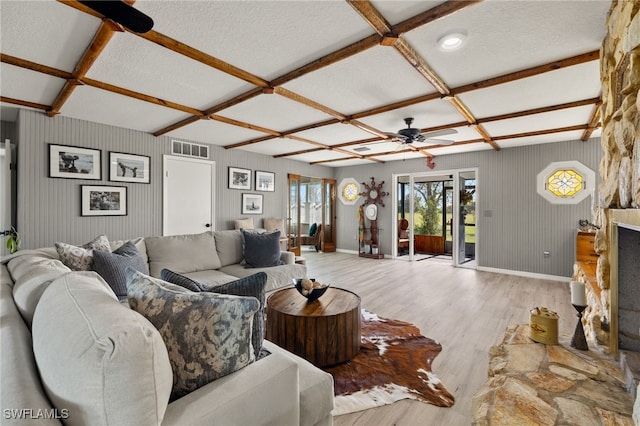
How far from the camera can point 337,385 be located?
2025 millimetres

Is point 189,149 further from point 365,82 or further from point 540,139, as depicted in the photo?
point 540,139

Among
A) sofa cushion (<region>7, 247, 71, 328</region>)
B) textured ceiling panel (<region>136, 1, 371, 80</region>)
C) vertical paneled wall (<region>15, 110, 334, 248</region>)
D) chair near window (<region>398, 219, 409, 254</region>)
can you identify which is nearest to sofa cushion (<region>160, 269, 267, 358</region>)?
sofa cushion (<region>7, 247, 71, 328</region>)

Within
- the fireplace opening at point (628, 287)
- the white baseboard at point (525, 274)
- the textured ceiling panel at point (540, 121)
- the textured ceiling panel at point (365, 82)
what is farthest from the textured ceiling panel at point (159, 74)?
the white baseboard at point (525, 274)

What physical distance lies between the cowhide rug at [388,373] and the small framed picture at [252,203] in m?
4.29

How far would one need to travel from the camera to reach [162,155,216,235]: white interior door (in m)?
5.18

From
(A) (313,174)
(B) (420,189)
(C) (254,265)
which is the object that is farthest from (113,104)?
(B) (420,189)

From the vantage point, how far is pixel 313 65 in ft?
8.48

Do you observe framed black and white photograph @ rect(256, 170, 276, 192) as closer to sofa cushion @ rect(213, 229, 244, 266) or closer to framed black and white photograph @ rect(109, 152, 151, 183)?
framed black and white photograph @ rect(109, 152, 151, 183)

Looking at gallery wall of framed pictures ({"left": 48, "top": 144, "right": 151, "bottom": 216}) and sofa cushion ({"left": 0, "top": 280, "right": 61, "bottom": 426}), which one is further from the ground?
gallery wall of framed pictures ({"left": 48, "top": 144, "right": 151, "bottom": 216})

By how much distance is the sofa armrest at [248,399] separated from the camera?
2.94 feet

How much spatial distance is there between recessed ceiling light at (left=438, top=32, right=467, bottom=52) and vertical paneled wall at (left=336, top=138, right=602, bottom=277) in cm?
435

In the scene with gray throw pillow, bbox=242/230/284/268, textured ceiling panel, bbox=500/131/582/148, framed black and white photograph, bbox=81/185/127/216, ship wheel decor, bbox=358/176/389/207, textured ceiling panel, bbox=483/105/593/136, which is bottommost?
gray throw pillow, bbox=242/230/284/268

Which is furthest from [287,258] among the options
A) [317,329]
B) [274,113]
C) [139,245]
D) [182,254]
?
[274,113]

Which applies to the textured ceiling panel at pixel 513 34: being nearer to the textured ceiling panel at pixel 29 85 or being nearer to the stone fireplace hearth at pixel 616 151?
the stone fireplace hearth at pixel 616 151
